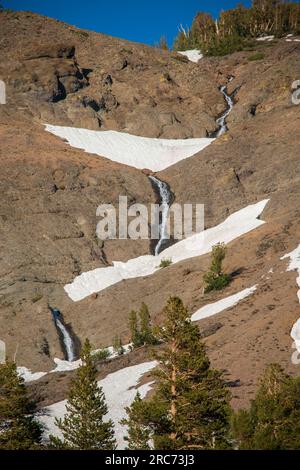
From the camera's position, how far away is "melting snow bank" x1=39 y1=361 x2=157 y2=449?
36656 mm

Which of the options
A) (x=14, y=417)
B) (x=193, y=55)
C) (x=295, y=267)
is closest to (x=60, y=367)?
(x=295, y=267)

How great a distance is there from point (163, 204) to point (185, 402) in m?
64.9

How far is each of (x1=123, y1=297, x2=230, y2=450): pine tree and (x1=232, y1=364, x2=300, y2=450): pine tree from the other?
2.48ft

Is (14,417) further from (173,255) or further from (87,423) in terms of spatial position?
(173,255)

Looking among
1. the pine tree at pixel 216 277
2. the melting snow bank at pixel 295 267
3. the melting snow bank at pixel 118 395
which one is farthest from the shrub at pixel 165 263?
the melting snow bank at pixel 118 395

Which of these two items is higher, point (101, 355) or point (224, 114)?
point (224, 114)

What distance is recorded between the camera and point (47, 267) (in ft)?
240

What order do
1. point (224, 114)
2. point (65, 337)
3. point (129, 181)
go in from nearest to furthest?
point (65, 337)
point (129, 181)
point (224, 114)

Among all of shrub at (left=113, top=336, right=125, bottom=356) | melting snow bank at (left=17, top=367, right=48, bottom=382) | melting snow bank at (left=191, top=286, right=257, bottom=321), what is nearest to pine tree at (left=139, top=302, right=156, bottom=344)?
shrub at (left=113, top=336, right=125, bottom=356)

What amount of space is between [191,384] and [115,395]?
671 inches

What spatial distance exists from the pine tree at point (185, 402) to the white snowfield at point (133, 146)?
74653 millimetres

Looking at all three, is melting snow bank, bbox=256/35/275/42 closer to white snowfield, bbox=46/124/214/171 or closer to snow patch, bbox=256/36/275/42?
snow patch, bbox=256/36/275/42

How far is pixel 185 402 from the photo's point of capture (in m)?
24.4

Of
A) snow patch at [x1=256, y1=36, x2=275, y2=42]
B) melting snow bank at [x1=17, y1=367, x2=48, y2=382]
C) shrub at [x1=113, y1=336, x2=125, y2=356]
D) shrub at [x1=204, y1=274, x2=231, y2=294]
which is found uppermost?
snow patch at [x1=256, y1=36, x2=275, y2=42]
